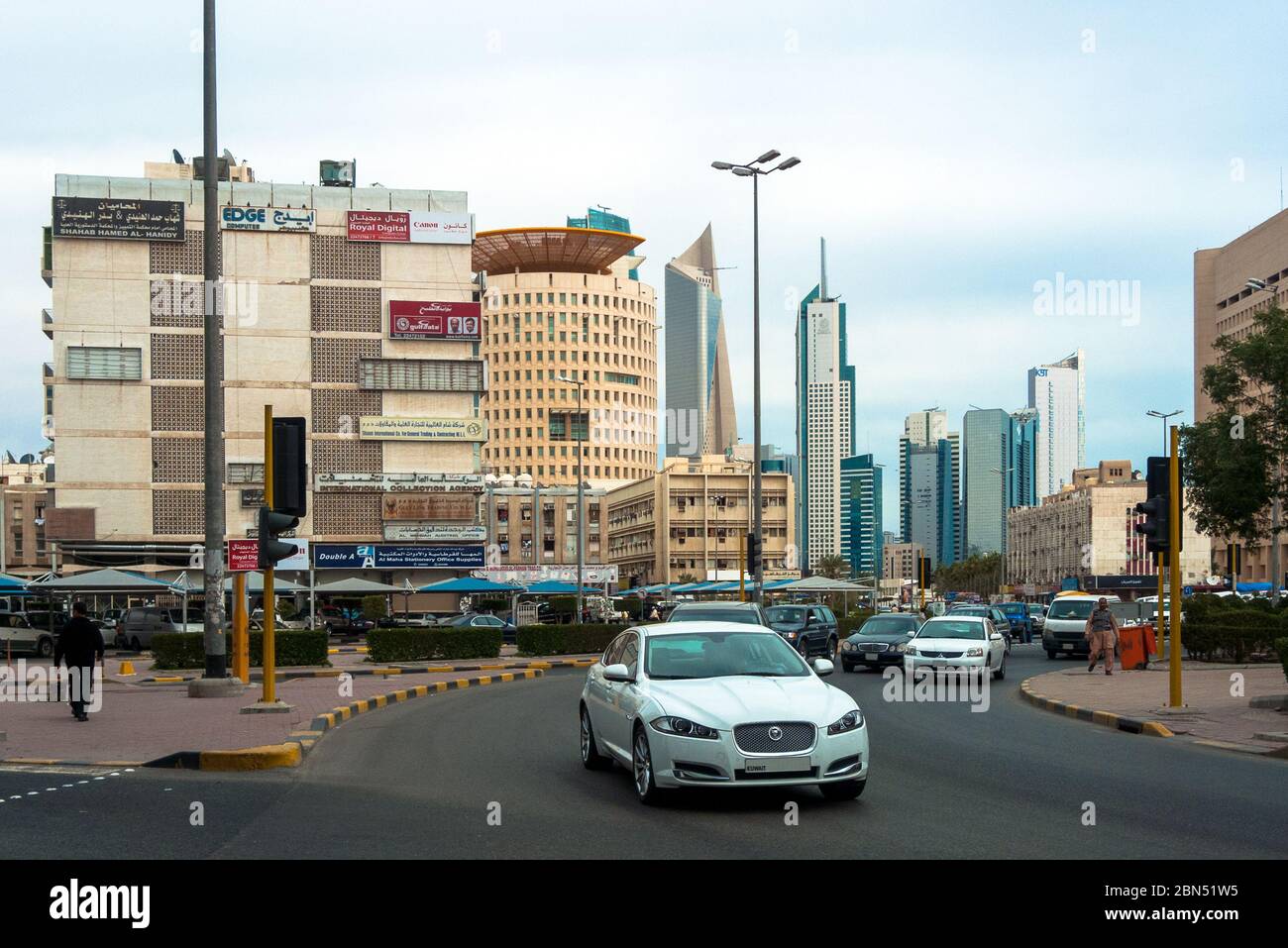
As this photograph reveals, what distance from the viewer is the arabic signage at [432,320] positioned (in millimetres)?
76875

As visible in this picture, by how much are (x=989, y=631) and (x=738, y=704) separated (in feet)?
60.0

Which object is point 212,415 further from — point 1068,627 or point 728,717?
point 1068,627

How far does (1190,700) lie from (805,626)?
1508cm

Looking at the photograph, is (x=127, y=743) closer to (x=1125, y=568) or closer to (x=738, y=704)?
(x=738, y=704)

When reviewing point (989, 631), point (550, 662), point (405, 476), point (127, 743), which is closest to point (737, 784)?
point (127, 743)

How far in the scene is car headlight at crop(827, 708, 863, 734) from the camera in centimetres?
1005

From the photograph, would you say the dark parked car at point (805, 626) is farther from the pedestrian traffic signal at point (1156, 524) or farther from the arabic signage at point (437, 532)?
the arabic signage at point (437, 532)

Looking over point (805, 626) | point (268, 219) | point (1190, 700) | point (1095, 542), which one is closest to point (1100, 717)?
point (1190, 700)

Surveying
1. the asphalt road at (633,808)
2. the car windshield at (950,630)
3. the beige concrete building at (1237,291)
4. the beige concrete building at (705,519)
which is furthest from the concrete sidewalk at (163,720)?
the beige concrete building at (705,519)

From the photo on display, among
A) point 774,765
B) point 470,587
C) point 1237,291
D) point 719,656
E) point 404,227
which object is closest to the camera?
point 774,765

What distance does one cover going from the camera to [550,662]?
33781mm

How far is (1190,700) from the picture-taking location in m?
20.0

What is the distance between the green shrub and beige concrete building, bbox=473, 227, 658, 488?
11550cm
